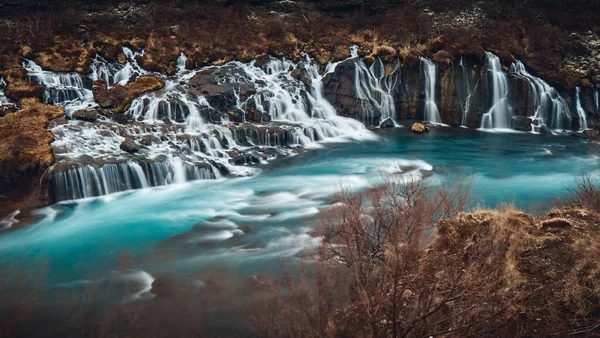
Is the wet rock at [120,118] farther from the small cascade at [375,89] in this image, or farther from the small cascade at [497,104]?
the small cascade at [497,104]

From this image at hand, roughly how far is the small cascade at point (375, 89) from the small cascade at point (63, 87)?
17.1 m

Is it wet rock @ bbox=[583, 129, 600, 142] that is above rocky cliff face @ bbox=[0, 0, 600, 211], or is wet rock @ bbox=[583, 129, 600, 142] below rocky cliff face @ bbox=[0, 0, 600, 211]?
below

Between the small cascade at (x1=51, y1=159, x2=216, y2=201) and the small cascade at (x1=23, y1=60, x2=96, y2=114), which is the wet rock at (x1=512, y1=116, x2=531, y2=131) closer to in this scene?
the small cascade at (x1=51, y1=159, x2=216, y2=201)

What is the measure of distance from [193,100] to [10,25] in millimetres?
18570

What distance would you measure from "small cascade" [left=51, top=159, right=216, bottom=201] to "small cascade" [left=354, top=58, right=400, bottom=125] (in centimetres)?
1355

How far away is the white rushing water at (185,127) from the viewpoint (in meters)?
18.4

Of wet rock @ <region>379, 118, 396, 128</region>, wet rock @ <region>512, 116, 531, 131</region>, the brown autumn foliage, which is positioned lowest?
the brown autumn foliage

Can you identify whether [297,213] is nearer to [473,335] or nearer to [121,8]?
[473,335]

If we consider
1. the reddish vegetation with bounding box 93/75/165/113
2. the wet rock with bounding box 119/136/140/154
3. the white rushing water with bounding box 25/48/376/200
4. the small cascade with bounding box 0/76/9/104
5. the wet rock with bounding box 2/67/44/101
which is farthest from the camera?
the reddish vegetation with bounding box 93/75/165/113

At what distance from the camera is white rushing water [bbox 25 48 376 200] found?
18406 millimetres

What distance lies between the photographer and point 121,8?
37906 millimetres

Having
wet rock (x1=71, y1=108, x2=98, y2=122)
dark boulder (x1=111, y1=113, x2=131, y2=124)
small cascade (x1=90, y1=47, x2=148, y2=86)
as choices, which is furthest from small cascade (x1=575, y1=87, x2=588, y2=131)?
wet rock (x1=71, y1=108, x2=98, y2=122)

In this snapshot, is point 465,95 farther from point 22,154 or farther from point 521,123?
point 22,154

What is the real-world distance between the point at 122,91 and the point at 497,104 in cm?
2427
